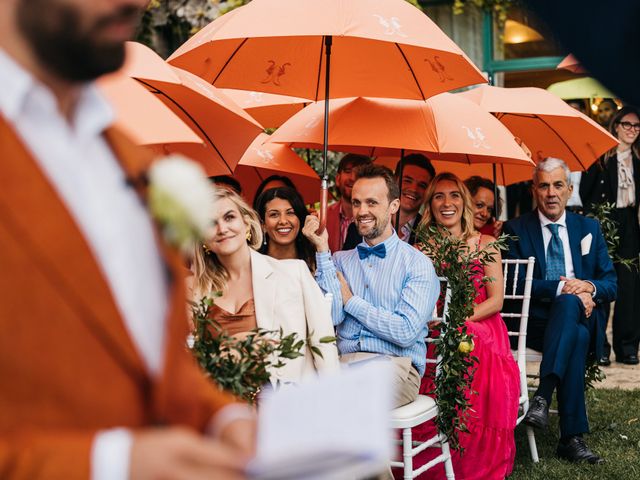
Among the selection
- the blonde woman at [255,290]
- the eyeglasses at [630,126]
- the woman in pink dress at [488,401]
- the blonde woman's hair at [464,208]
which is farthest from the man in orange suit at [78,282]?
the eyeglasses at [630,126]

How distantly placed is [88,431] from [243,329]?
8.89 ft

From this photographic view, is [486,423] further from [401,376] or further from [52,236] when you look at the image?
[52,236]

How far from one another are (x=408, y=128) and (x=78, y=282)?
4.76 metres

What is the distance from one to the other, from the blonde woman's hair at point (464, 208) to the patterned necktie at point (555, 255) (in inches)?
22.0

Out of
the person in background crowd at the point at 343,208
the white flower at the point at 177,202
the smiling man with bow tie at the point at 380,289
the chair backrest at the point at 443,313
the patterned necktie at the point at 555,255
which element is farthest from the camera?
the person in background crowd at the point at 343,208

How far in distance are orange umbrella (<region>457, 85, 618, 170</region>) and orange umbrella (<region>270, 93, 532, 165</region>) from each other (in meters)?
0.45

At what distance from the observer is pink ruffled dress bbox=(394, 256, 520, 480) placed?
16.4 feet

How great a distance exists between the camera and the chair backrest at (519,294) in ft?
17.9

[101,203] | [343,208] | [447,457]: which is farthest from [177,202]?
[343,208]

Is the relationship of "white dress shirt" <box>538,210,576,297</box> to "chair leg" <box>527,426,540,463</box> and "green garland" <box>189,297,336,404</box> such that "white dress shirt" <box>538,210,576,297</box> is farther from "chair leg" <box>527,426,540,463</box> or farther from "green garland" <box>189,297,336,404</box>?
"green garland" <box>189,297,336,404</box>

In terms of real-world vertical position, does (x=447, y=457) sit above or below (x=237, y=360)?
below

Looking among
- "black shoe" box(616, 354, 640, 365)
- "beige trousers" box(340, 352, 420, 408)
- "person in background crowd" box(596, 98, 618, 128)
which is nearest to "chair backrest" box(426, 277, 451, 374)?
"beige trousers" box(340, 352, 420, 408)

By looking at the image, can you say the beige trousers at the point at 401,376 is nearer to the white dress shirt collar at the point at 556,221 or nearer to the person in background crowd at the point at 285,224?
the person in background crowd at the point at 285,224

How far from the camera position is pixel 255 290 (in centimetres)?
393
